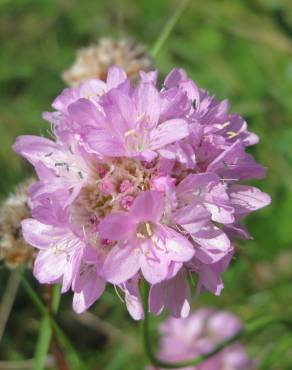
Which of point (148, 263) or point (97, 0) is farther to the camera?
point (97, 0)

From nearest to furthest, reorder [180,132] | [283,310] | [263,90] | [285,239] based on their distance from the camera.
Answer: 1. [180,132]
2. [283,310]
3. [285,239]
4. [263,90]

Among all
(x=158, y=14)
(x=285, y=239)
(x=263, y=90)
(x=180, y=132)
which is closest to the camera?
(x=180, y=132)

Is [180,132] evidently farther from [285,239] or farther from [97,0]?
[97,0]

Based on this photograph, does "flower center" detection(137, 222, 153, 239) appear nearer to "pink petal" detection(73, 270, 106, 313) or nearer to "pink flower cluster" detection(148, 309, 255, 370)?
"pink petal" detection(73, 270, 106, 313)

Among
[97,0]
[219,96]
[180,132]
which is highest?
[180,132]

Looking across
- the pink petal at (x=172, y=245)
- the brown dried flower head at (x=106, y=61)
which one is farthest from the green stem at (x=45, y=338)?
the brown dried flower head at (x=106, y=61)

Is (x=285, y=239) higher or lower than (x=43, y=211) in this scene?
lower

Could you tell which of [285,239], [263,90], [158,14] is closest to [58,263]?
[285,239]

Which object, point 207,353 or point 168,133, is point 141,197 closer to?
point 168,133
